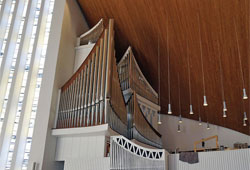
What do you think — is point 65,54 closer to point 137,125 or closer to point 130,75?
point 130,75

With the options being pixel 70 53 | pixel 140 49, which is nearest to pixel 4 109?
pixel 70 53

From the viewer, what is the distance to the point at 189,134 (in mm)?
15406

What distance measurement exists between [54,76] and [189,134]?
9279mm

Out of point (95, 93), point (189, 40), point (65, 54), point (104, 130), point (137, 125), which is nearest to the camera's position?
point (104, 130)

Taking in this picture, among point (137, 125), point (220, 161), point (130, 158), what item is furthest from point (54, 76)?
point (220, 161)

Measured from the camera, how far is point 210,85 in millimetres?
11016

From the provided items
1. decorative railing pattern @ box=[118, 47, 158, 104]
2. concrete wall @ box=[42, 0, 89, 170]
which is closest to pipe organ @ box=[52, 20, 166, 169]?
concrete wall @ box=[42, 0, 89, 170]

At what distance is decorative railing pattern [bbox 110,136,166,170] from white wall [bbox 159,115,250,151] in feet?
26.2

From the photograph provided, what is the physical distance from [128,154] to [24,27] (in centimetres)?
680

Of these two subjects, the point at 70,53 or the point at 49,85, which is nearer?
the point at 49,85

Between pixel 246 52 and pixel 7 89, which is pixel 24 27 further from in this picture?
pixel 246 52

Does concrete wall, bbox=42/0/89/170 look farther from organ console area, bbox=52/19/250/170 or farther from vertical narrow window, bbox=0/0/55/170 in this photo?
vertical narrow window, bbox=0/0/55/170

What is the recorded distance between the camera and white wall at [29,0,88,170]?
8.12 m

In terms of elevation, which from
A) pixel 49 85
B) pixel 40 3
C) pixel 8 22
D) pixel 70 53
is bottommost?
pixel 49 85
